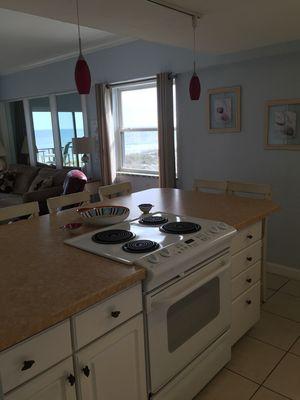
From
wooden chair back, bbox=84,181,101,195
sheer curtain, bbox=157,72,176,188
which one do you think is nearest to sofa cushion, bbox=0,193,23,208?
wooden chair back, bbox=84,181,101,195

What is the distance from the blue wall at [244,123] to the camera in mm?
3152

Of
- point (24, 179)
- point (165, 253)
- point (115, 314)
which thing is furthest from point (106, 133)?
point (115, 314)

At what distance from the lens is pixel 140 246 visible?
159 centimetres

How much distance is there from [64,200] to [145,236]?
1.01 metres

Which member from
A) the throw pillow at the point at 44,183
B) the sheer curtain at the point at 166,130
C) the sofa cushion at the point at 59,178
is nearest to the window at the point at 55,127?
the sofa cushion at the point at 59,178

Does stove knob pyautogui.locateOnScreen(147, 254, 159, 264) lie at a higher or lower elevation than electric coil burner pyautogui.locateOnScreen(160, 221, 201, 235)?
lower

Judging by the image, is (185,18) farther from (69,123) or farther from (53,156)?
(53,156)

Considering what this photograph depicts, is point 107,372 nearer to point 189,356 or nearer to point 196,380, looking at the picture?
point 189,356

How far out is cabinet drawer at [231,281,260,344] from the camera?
2154mm

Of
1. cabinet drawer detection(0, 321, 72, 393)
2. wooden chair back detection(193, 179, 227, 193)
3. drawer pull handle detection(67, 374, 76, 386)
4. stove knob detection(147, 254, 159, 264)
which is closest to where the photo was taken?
cabinet drawer detection(0, 321, 72, 393)

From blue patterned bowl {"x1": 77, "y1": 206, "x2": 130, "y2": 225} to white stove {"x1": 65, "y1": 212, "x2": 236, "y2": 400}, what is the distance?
47 mm

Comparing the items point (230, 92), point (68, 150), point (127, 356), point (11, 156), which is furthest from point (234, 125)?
point (11, 156)

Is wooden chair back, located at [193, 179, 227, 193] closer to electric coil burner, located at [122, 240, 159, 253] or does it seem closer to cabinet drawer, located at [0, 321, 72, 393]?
electric coil burner, located at [122, 240, 159, 253]

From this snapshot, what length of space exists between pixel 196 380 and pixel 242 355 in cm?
57
